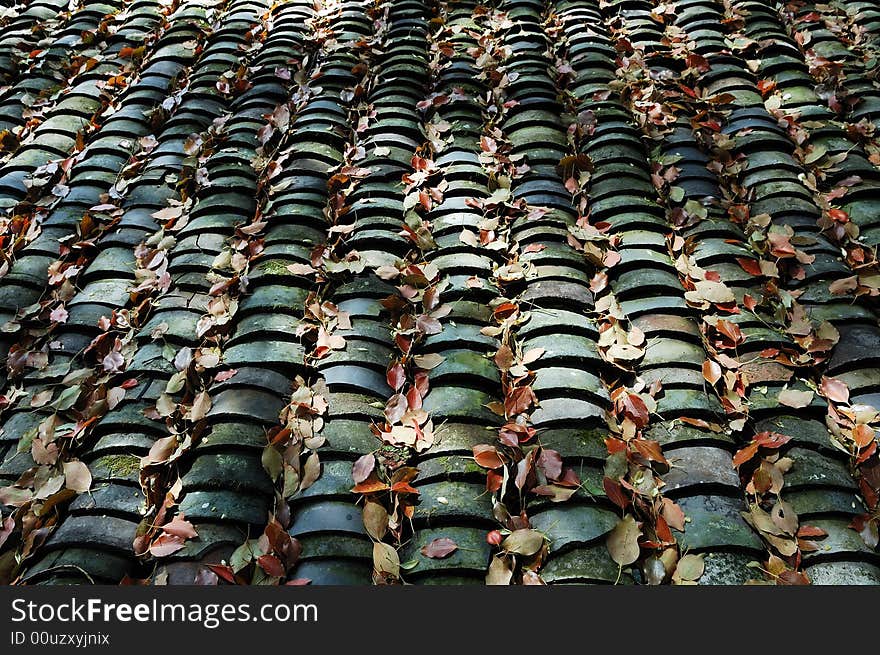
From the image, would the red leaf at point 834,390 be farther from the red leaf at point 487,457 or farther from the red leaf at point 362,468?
the red leaf at point 362,468

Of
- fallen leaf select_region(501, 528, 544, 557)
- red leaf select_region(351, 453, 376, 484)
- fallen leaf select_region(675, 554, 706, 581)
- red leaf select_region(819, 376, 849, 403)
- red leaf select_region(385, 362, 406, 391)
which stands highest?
red leaf select_region(819, 376, 849, 403)

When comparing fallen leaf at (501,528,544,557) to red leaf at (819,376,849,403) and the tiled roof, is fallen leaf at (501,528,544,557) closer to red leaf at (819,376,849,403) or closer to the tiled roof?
the tiled roof

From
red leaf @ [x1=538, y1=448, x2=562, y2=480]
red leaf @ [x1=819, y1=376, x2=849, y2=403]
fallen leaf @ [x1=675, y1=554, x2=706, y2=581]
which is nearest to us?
fallen leaf @ [x1=675, y1=554, x2=706, y2=581]

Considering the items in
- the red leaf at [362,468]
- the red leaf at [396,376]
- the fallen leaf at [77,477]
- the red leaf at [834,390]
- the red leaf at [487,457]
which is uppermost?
the red leaf at [834,390]

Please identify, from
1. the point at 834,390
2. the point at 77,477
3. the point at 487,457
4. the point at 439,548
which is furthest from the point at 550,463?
the point at 77,477

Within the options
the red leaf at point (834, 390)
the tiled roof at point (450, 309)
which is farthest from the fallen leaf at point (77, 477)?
the red leaf at point (834, 390)

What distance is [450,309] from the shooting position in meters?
2.03

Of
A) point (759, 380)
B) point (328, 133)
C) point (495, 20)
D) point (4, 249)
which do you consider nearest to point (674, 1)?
point (495, 20)

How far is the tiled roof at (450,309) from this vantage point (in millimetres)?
1552

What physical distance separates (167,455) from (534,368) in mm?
1006

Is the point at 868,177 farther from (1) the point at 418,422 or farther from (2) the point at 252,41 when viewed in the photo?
(2) the point at 252,41

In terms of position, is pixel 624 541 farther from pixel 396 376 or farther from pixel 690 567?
pixel 396 376

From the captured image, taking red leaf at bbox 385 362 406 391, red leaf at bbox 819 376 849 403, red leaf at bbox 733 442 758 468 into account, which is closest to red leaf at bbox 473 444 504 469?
red leaf at bbox 385 362 406 391

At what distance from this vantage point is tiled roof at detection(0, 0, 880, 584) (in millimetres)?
1552
